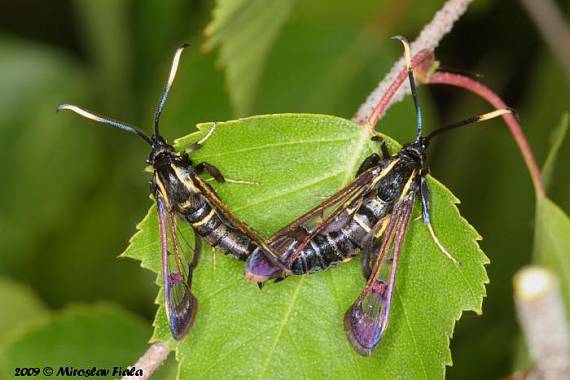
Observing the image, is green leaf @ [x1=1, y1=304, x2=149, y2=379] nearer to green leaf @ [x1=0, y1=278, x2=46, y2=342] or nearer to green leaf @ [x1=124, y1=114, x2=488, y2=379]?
green leaf @ [x1=0, y1=278, x2=46, y2=342]

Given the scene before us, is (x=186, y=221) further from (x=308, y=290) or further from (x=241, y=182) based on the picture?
(x=308, y=290)

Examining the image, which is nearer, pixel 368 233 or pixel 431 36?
pixel 431 36

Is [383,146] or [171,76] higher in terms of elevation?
[171,76]

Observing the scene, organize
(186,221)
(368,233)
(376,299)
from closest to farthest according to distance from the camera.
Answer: (376,299) < (368,233) < (186,221)

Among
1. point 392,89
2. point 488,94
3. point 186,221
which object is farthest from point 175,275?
point 488,94

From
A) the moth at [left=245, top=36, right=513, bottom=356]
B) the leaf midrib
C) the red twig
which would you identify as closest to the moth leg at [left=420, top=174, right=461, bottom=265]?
the moth at [left=245, top=36, right=513, bottom=356]

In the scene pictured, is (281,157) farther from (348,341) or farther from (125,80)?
(125,80)

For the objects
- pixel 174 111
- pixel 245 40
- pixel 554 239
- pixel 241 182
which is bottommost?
pixel 554 239
